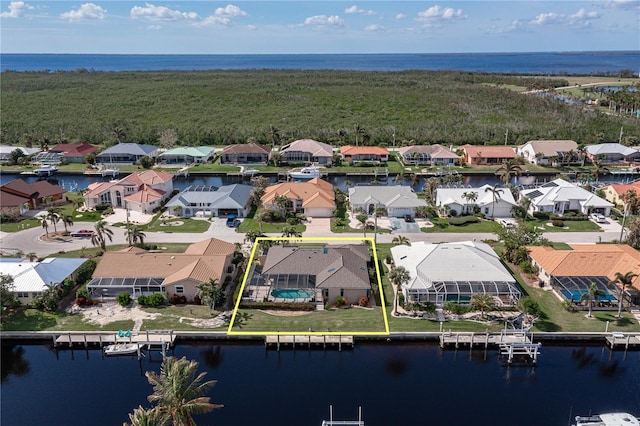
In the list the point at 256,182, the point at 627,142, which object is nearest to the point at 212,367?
the point at 256,182

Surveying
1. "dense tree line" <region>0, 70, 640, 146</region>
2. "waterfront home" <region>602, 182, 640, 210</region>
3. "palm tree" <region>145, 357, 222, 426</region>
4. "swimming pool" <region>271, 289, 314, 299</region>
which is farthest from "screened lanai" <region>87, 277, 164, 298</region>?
"dense tree line" <region>0, 70, 640, 146</region>

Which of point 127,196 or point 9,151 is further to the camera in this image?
point 9,151

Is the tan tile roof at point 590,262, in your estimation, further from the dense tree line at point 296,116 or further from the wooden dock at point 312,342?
the dense tree line at point 296,116

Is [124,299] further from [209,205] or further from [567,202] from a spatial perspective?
[567,202]

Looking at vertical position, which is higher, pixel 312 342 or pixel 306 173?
pixel 306 173

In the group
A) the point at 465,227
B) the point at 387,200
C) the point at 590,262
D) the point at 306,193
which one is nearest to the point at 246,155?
the point at 306,193

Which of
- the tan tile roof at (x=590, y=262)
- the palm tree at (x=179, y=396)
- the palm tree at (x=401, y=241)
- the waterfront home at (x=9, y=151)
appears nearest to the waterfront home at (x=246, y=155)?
the waterfront home at (x=9, y=151)

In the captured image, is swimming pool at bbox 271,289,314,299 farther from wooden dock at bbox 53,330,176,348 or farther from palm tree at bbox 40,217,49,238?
palm tree at bbox 40,217,49,238
